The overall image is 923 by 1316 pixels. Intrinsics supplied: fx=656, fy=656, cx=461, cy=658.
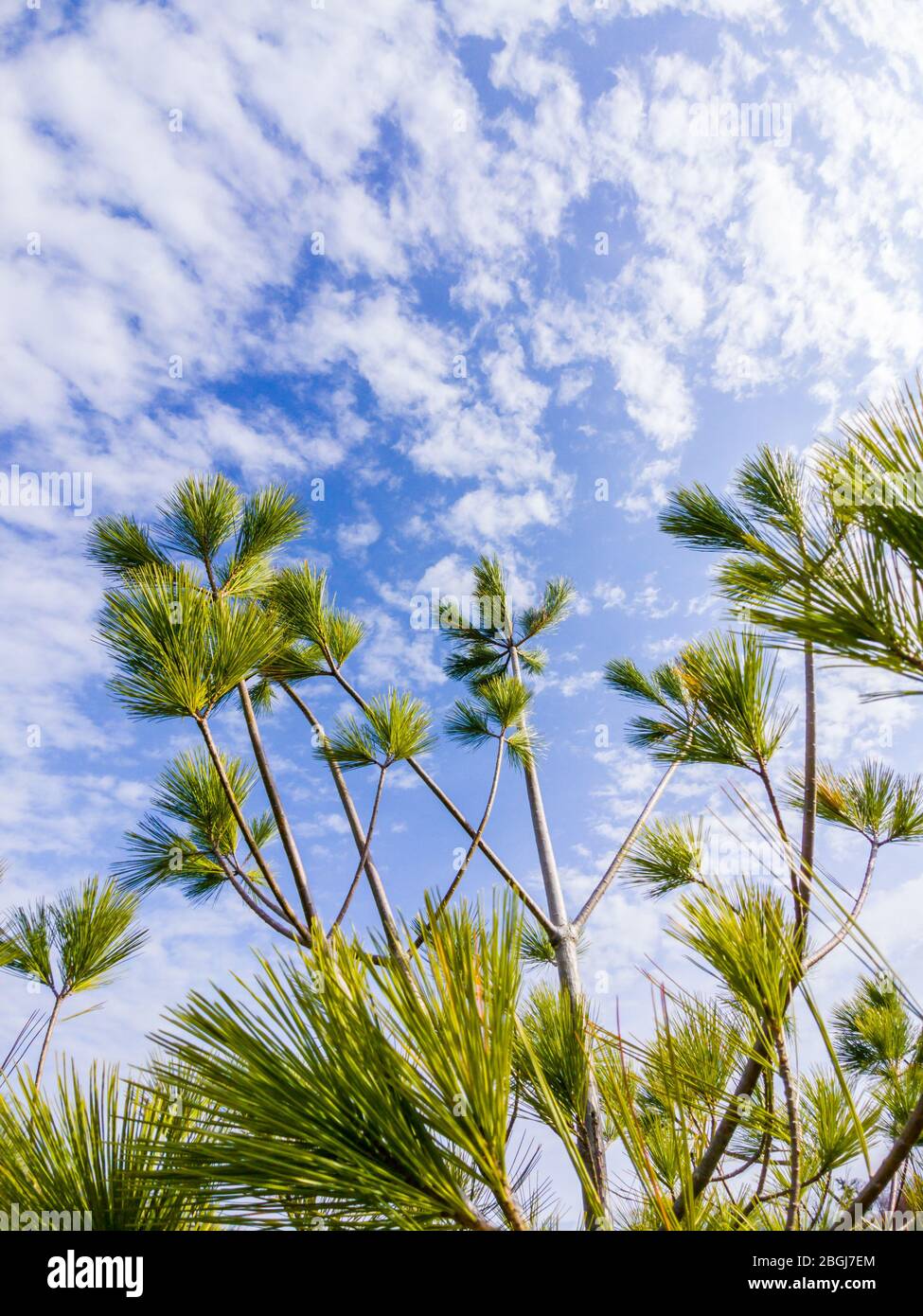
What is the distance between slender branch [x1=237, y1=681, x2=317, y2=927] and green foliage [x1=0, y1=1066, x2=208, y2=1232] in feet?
5.10

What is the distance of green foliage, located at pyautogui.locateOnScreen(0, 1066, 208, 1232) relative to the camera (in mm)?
830

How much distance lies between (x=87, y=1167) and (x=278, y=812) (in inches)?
71.3

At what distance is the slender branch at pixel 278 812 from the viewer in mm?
2504

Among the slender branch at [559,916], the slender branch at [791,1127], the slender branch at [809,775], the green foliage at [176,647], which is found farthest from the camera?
the slender branch at [559,916]

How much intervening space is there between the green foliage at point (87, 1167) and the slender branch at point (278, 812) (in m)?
1.55

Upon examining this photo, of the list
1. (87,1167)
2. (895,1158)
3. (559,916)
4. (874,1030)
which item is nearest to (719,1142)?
(895,1158)

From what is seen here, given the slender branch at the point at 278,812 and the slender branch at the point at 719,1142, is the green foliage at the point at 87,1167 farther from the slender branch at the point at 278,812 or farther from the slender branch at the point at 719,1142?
the slender branch at the point at 278,812

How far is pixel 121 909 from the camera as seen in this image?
270cm

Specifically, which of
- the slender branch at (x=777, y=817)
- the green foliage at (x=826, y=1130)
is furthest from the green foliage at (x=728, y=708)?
the green foliage at (x=826, y=1130)

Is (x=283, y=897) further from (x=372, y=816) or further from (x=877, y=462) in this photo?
(x=877, y=462)

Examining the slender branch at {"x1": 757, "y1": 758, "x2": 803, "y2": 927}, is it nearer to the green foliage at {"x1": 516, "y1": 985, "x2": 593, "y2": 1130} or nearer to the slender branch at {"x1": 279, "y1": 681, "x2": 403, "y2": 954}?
the green foliage at {"x1": 516, "y1": 985, "x2": 593, "y2": 1130}

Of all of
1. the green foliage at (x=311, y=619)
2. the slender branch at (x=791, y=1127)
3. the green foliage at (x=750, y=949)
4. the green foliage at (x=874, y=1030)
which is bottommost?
the green foliage at (x=874, y=1030)

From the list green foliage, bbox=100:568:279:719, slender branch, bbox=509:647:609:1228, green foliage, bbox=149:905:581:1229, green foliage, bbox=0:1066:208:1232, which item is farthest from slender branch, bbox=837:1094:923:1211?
green foliage, bbox=100:568:279:719
